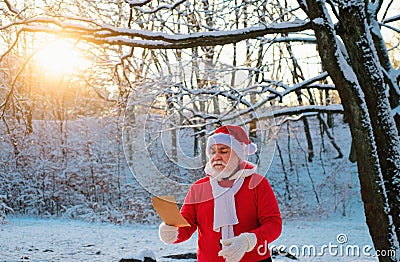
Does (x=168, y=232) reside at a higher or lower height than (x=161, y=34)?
lower

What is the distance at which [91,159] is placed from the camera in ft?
39.4

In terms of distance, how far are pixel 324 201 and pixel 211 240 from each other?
9.10 m

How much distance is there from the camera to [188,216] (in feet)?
7.08

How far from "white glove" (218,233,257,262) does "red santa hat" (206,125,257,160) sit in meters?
0.37

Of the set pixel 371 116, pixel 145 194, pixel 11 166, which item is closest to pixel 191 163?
pixel 371 116

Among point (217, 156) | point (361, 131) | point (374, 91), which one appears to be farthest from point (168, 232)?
point (374, 91)

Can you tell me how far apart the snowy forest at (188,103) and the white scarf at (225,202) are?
0.27 feet

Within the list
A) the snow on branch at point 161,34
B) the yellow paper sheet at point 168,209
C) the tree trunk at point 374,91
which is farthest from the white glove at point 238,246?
the snow on branch at point 161,34

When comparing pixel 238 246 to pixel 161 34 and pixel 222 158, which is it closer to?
pixel 222 158

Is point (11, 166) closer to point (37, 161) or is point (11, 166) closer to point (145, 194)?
point (37, 161)

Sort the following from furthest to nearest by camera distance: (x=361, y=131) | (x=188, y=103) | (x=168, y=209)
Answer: (x=188, y=103) < (x=361, y=131) < (x=168, y=209)

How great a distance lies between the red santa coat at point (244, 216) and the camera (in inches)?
79.4

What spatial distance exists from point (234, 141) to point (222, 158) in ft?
0.30

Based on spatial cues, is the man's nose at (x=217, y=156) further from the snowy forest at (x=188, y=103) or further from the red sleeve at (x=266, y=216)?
the red sleeve at (x=266, y=216)
